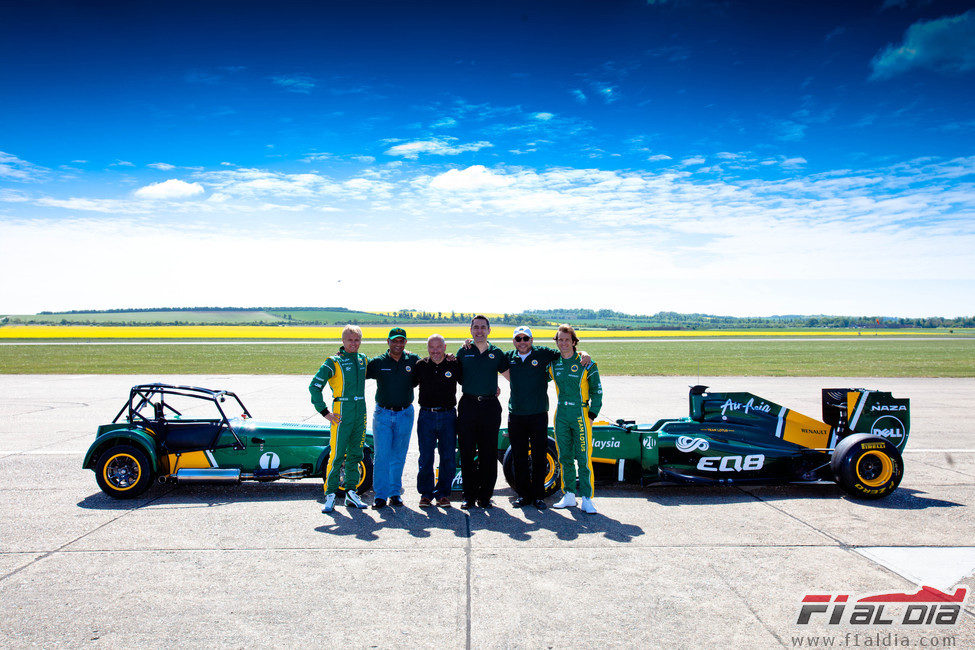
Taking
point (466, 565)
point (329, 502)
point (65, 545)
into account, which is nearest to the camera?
point (466, 565)

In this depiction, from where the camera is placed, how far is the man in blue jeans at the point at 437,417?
242 inches

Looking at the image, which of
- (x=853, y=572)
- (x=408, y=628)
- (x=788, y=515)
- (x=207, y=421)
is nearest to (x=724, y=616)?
(x=853, y=572)

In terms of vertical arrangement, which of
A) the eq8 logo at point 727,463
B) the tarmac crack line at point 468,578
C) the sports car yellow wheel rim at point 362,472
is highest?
the eq8 logo at point 727,463

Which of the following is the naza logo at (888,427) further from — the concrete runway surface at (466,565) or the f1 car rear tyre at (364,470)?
the f1 car rear tyre at (364,470)

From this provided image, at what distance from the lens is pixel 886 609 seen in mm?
3883

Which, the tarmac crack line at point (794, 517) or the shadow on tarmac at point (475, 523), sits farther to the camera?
the shadow on tarmac at point (475, 523)

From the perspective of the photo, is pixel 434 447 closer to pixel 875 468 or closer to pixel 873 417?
pixel 875 468

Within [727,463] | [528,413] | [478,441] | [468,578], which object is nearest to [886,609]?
[727,463]

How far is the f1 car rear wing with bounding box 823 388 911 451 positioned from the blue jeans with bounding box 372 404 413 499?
208 inches

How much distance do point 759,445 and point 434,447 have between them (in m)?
3.89

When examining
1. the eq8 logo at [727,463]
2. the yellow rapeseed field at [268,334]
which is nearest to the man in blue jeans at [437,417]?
the eq8 logo at [727,463]

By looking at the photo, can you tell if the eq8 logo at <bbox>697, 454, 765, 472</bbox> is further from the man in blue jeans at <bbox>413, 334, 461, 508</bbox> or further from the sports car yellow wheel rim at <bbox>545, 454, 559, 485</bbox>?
the man in blue jeans at <bbox>413, 334, 461, 508</bbox>

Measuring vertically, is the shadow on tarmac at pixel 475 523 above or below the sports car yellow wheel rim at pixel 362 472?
below

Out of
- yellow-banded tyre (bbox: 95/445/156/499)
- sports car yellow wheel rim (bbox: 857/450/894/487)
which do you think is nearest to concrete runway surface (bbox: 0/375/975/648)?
yellow-banded tyre (bbox: 95/445/156/499)
